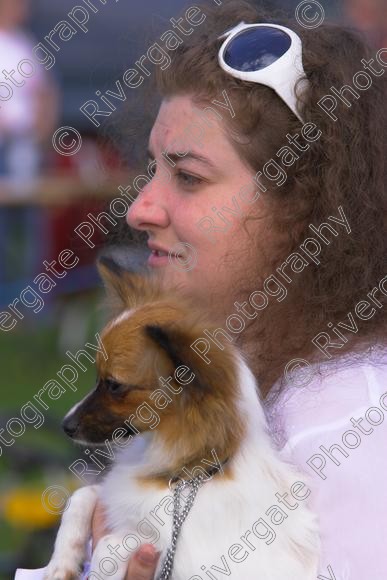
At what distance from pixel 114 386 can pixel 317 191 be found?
2.58 ft

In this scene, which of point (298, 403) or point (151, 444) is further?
point (151, 444)

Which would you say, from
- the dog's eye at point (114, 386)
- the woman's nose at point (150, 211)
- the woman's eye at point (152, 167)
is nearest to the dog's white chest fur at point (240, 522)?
the dog's eye at point (114, 386)

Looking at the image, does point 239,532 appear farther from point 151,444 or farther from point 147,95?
point 147,95

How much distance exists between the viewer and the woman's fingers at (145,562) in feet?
8.36

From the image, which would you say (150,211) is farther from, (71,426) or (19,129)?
(19,129)

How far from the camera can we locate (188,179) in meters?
2.88

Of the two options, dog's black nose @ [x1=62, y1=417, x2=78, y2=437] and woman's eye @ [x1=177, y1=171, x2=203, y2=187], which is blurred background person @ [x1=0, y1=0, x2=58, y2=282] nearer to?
woman's eye @ [x1=177, y1=171, x2=203, y2=187]

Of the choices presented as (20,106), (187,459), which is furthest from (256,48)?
(20,106)

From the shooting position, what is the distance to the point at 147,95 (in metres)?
3.41

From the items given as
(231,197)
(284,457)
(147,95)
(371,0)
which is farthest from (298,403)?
(371,0)

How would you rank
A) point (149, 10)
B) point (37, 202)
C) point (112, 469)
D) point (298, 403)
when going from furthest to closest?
point (149, 10)
point (37, 202)
point (112, 469)
point (298, 403)

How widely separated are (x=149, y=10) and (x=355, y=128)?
9797mm

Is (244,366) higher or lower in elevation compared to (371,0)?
higher

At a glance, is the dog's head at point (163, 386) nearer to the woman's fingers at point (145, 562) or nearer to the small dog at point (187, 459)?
the small dog at point (187, 459)
